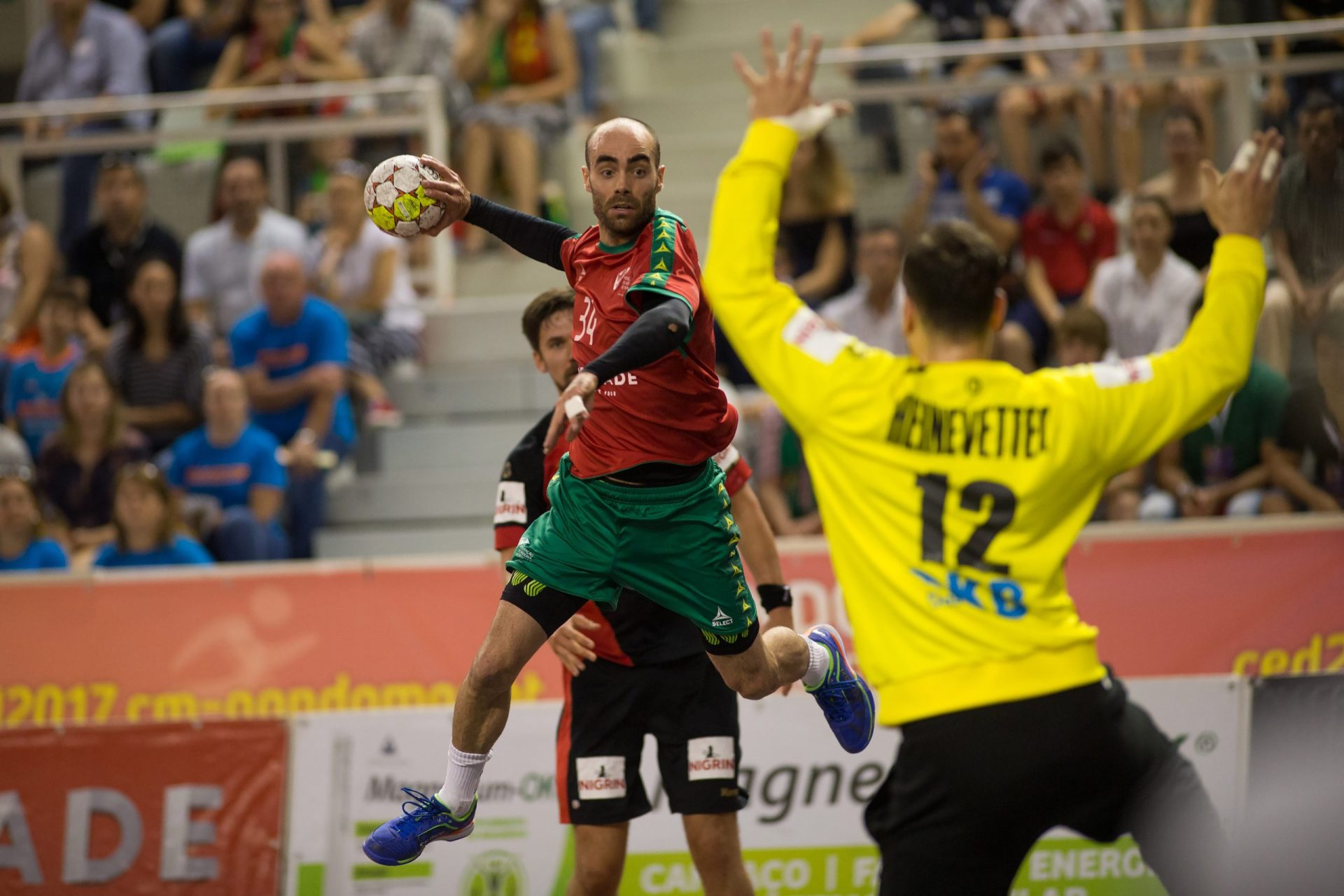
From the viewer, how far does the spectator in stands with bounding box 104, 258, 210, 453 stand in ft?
34.0

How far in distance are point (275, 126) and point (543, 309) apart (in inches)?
251

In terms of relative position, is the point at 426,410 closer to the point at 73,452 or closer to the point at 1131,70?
the point at 73,452

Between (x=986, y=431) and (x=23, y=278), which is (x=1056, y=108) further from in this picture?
(x=23, y=278)

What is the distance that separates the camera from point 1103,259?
977cm

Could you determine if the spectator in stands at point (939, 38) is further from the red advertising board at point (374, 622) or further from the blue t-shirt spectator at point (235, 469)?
the blue t-shirt spectator at point (235, 469)

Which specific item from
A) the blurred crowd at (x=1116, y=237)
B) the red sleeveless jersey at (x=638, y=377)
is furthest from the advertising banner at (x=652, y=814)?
the blurred crowd at (x=1116, y=237)

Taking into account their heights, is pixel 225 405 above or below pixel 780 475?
above

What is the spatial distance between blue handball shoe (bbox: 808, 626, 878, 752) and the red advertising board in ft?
9.74

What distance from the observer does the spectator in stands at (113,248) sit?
36.5 feet

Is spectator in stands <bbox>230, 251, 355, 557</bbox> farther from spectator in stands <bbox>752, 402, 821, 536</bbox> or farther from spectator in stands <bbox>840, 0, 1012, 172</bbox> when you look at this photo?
spectator in stands <bbox>840, 0, 1012, 172</bbox>

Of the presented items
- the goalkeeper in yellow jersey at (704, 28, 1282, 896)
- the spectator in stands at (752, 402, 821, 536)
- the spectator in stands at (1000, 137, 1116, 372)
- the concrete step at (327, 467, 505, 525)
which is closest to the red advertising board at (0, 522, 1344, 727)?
the spectator in stands at (752, 402, 821, 536)

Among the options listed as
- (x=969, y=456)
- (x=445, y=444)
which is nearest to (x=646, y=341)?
(x=969, y=456)

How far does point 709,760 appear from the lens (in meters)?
5.29

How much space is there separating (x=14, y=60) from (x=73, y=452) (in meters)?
8.56
